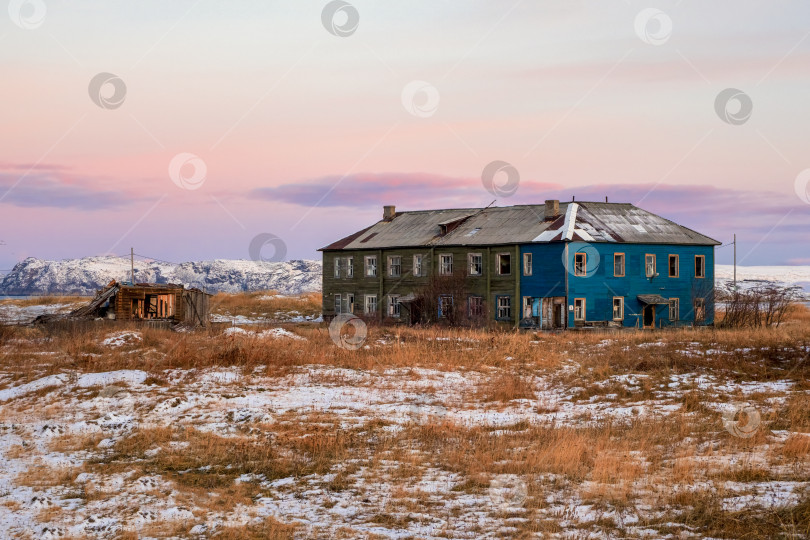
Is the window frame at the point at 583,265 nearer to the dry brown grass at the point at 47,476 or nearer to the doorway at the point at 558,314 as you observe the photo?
the doorway at the point at 558,314

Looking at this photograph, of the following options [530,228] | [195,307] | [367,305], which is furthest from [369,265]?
[195,307]

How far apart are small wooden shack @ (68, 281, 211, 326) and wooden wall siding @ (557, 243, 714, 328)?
786 inches

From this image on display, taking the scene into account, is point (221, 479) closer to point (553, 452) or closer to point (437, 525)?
point (437, 525)

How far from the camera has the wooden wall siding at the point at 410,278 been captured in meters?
46.1

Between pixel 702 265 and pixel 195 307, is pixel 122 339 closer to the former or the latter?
pixel 195 307

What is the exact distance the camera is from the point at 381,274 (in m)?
51.9

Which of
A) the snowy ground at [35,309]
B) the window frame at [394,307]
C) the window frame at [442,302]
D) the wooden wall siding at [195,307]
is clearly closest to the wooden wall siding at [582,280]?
the window frame at [394,307]

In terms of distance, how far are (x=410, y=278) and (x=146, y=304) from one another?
1730 centimetres

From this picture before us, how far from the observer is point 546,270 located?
4434cm

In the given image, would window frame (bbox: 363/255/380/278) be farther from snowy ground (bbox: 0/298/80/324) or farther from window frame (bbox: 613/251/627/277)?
snowy ground (bbox: 0/298/80/324)

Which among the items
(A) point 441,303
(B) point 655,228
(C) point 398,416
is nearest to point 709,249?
(B) point 655,228

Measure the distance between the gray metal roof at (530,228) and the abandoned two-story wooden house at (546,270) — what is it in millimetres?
82

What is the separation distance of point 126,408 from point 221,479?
19.4 ft

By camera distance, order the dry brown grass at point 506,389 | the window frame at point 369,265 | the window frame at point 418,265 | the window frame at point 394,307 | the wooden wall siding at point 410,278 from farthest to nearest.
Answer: the window frame at point 369,265 < the window frame at point 394,307 < the window frame at point 418,265 < the wooden wall siding at point 410,278 < the dry brown grass at point 506,389
